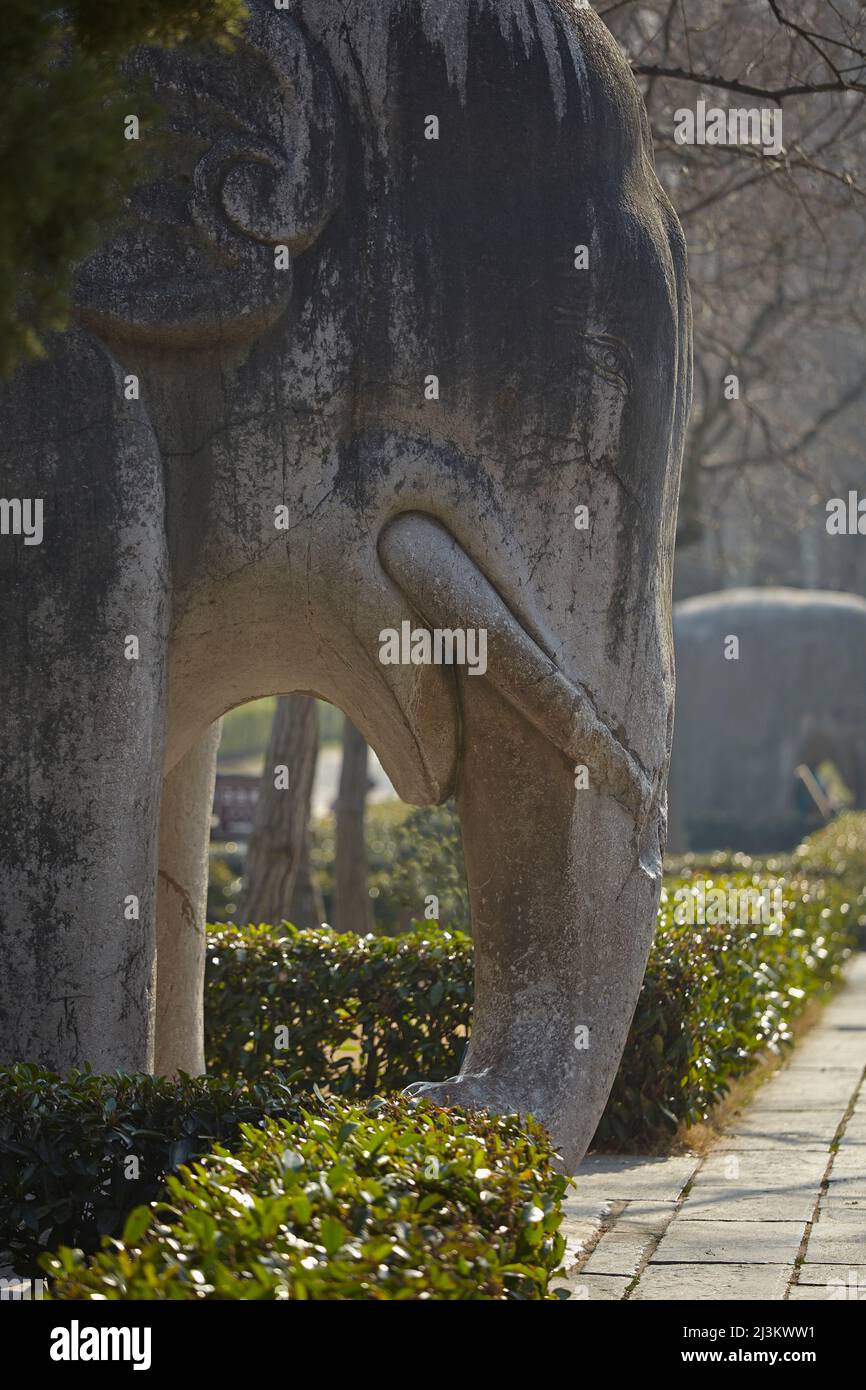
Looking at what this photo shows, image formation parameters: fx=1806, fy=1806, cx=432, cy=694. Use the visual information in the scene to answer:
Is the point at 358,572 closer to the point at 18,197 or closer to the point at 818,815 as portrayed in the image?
the point at 18,197

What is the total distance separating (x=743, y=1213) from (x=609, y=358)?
2789 mm

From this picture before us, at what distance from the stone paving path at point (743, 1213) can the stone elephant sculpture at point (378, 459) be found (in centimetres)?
59

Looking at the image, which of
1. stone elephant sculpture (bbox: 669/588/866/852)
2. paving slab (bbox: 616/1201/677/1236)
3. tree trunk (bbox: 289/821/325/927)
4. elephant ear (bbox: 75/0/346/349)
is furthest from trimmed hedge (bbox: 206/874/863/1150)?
stone elephant sculpture (bbox: 669/588/866/852)

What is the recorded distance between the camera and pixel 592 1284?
15.8ft

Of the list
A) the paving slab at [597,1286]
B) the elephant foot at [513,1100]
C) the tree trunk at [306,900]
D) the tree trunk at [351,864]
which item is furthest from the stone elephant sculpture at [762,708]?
the elephant foot at [513,1100]

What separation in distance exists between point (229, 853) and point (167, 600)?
12.3 metres

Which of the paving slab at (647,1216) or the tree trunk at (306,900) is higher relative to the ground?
the tree trunk at (306,900)

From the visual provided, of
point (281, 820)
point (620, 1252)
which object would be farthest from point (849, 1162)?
point (281, 820)

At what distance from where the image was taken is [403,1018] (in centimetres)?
712

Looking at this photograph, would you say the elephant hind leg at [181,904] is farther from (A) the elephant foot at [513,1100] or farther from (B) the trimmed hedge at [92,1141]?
(A) the elephant foot at [513,1100]

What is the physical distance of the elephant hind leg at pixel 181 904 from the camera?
225 inches

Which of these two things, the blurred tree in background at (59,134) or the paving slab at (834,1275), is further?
the paving slab at (834,1275)

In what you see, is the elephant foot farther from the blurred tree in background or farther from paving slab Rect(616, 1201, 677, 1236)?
the blurred tree in background

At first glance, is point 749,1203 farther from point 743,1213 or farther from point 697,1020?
point 697,1020
